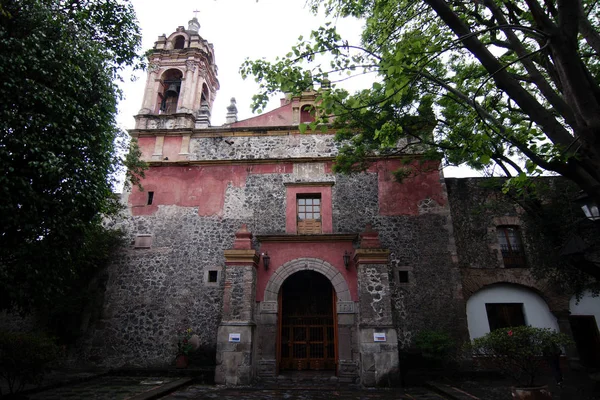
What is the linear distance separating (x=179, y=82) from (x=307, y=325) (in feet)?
36.5

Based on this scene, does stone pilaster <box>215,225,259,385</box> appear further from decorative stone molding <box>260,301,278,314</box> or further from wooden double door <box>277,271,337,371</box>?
wooden double door <box>277,271,337,371</box>

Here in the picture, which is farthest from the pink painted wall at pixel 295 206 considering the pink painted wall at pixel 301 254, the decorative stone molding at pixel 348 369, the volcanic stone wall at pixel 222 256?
the decorative stone molding at pixel 348 369

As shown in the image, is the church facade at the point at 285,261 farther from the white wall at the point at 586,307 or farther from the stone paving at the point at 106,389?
the stone paving at the point at 106,389

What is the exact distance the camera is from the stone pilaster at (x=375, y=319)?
28.4 ft

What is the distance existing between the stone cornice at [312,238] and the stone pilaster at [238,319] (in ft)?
2.63

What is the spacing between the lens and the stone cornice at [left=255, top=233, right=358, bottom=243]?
10.8 metres

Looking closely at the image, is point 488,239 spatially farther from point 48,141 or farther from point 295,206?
point 48,141

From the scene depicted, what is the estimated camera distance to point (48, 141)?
589 centimetres

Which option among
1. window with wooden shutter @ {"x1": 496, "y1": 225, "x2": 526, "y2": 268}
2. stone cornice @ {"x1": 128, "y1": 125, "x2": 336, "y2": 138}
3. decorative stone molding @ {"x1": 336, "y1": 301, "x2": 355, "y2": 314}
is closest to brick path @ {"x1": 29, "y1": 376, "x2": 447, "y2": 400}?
decorative stone molding @ {"x1": 336, "y1": 301, "x2": 355, "y2": 314}

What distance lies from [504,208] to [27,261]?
44.2 feet

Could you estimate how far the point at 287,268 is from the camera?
10680 mm

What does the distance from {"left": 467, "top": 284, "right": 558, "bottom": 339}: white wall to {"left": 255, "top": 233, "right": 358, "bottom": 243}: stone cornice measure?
460 centimetres

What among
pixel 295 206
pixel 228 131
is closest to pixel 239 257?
pixel 295 206

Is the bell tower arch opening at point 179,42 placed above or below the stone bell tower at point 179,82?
above
